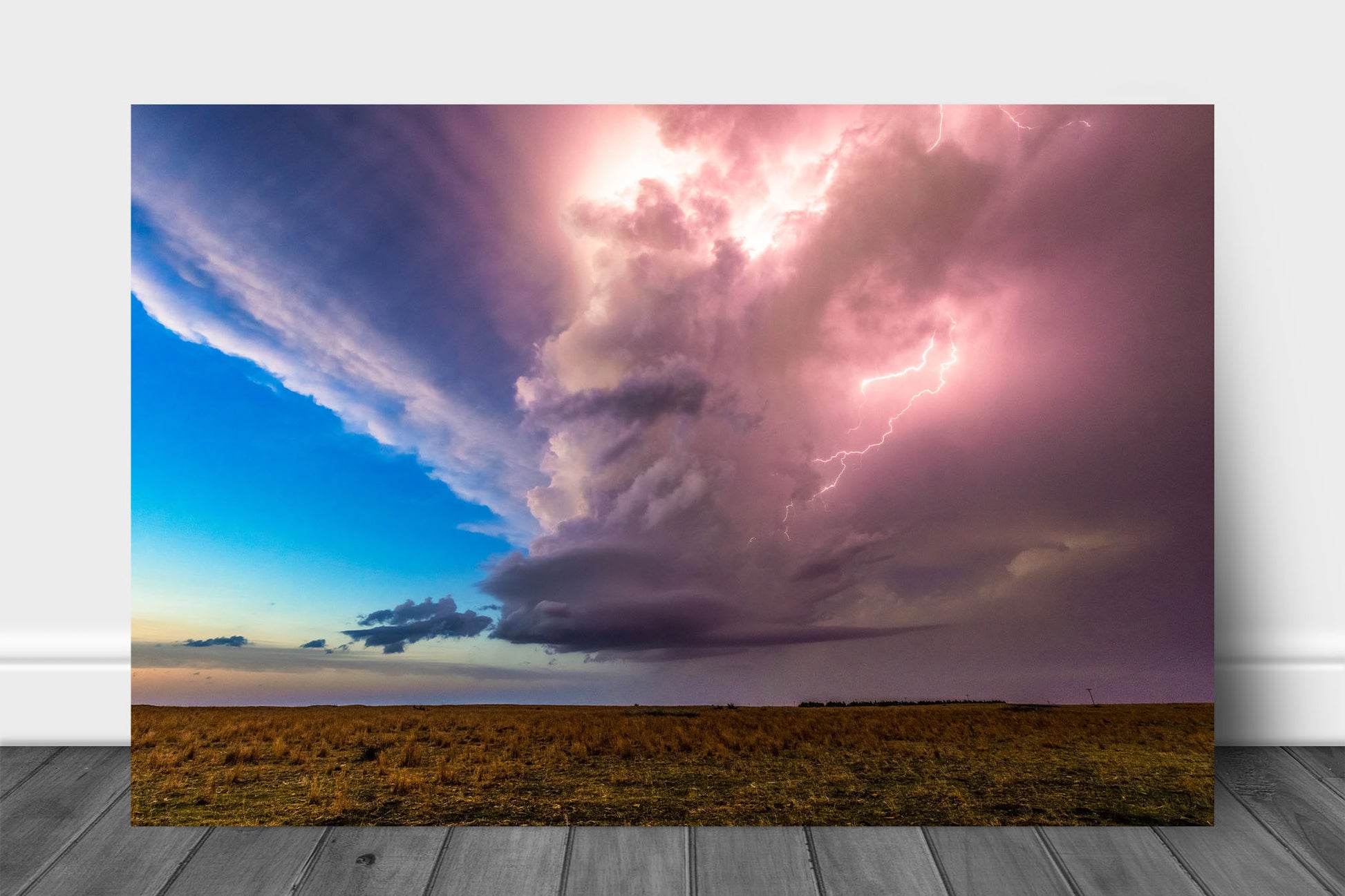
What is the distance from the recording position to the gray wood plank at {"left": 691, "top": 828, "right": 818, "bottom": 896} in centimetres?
224

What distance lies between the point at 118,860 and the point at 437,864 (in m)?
0.82

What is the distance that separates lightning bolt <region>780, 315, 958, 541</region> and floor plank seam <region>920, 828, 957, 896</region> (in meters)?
0.85

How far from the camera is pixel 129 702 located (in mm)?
3131

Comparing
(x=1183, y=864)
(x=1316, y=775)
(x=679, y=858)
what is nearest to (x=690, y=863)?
(x=679, y=858)

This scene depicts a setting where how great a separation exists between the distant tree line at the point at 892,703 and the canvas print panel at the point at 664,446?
0.01 m

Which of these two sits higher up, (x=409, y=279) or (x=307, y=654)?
(x=409, y=279)

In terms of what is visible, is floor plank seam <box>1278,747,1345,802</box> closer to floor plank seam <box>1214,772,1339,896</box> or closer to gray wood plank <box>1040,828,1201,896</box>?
floor plank seam <box>1214,772,1339,896</box>

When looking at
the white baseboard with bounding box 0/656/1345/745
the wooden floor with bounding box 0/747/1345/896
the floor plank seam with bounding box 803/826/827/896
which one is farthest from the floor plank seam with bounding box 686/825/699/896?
the white baseboard with bounding box 0/656/1345/745

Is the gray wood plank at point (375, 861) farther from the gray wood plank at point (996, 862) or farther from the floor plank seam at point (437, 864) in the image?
the gray wood plank at point (996, 862)
